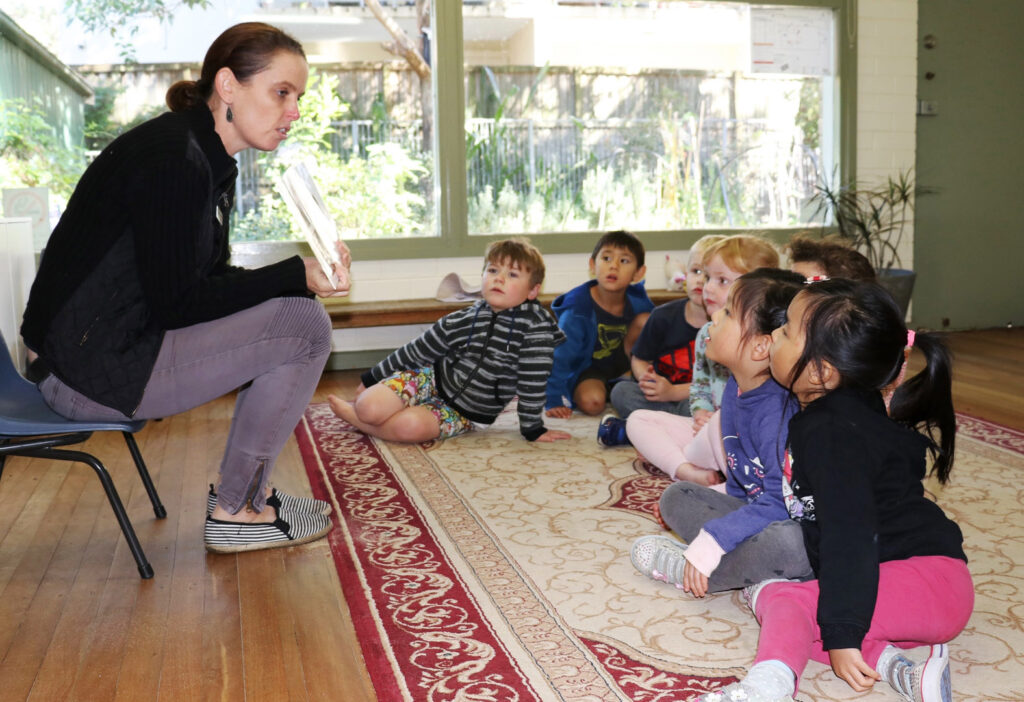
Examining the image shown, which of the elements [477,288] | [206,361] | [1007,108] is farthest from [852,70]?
[206,361]

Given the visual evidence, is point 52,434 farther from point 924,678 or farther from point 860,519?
point 924,678

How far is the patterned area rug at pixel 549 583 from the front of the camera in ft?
5.58

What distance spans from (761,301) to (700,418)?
0.83 metres

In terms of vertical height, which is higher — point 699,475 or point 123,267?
point 123,267

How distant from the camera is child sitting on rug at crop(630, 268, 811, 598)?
188 centimetres

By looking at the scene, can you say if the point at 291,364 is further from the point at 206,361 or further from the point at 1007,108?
the point at 1007,108

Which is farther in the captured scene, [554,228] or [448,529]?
[554,228]

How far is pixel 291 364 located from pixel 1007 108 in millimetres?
5158

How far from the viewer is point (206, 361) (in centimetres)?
217

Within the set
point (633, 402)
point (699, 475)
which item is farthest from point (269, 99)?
point (633, 402)

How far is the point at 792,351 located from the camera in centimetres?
173

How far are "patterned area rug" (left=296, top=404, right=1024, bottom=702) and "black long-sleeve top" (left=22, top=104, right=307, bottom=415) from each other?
662mm

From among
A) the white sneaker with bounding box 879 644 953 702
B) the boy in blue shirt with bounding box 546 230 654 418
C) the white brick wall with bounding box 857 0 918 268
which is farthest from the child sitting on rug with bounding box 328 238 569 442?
the white brick wall with bounding box 857 0 918 268

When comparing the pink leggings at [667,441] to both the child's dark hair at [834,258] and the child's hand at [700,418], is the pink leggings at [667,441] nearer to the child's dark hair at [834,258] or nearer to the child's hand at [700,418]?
the child's hand at [700,418]
